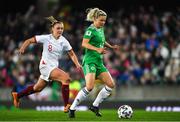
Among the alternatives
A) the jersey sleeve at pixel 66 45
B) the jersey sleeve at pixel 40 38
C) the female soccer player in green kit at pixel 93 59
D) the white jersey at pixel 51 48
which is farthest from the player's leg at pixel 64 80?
the jersey sleeve at pixel 40 38

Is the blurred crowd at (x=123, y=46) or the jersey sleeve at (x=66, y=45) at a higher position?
the jersey sleeve at (x=66, y=45)

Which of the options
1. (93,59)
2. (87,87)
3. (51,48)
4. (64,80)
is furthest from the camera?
(51,48)

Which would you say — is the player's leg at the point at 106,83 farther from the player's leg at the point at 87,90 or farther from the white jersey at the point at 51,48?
the white jersey at the point at 51,48

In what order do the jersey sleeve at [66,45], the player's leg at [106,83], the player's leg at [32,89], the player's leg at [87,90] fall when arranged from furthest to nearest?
the player's leg at [32,89] → the jersey sleeve at [66,45] → the player's leg at [106,83] → the player's leg at [87,90]

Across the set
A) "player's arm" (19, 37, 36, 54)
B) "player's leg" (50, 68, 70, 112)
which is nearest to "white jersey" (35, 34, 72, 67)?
"player's leg" (50, 68, 70, 112)

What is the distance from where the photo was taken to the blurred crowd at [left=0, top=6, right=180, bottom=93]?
2384 centimetres

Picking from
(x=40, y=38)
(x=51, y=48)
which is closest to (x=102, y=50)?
(x=51, y=48)

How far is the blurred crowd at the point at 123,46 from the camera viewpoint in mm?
23844

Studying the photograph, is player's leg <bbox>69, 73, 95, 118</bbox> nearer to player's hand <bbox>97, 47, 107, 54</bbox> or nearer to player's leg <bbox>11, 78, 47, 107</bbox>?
player's hand <bbox>97, 47, 107, 54</bbox>

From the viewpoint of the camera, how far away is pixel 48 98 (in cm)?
2453

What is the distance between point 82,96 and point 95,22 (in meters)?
1.73

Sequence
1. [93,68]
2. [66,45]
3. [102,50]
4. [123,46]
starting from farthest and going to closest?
[123,46], [66,45], [93,68], [102,50]

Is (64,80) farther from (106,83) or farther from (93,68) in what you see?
(106,83)

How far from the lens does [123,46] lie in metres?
25.2
